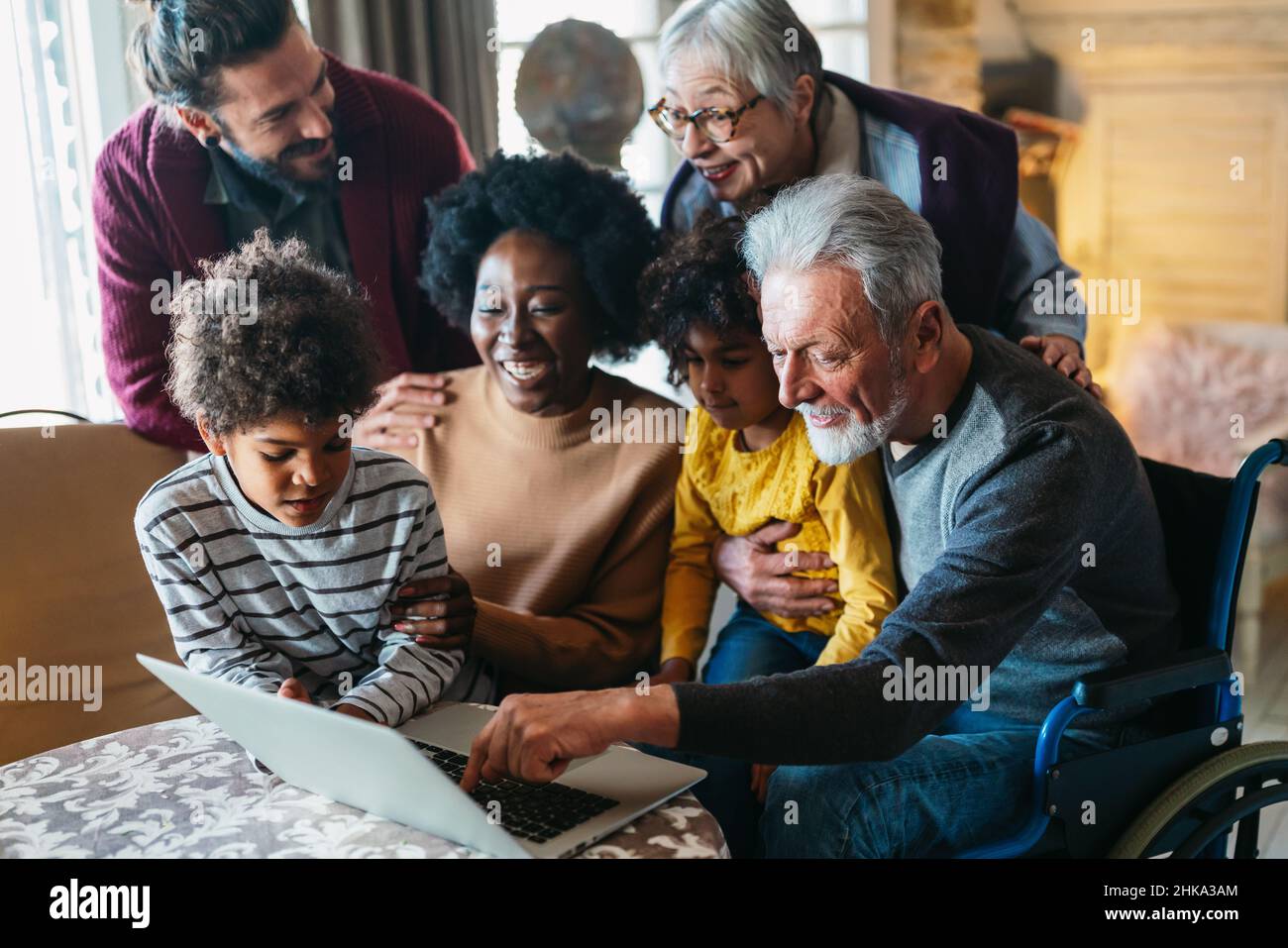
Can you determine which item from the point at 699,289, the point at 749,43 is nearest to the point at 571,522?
the point at 699,289

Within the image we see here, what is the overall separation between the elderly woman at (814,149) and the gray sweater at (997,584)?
35 cm

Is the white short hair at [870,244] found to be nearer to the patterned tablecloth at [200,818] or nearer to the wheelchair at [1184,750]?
Result: the wheelchair at [1184,750]

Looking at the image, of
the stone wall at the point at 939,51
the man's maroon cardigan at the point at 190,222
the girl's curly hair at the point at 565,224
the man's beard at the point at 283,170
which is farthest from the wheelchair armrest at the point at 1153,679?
the stone wall at the point at 939,51

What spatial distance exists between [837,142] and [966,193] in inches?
9.0

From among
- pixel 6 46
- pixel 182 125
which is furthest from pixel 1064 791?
pixel 6 46

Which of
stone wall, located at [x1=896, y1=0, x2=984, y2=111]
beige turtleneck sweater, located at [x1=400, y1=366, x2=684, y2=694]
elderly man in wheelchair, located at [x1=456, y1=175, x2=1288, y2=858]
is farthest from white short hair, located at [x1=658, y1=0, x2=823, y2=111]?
stone wall, located at [x1=896, y1=0, x2=984, y2=111]

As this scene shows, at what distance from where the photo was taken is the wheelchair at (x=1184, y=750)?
1.46 m

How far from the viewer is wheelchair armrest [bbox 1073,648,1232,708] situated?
140cm

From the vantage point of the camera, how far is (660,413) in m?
1.99

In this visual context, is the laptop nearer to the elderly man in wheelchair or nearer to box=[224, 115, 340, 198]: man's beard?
the elderly man in wheelchair

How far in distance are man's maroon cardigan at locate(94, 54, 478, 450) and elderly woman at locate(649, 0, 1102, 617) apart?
57 centimetres

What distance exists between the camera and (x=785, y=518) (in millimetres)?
1823

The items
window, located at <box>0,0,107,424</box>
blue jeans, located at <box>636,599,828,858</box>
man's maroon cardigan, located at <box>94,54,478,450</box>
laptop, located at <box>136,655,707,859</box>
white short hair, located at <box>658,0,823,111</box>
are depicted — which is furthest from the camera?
window, located at <box>0,0,107,424</box>
